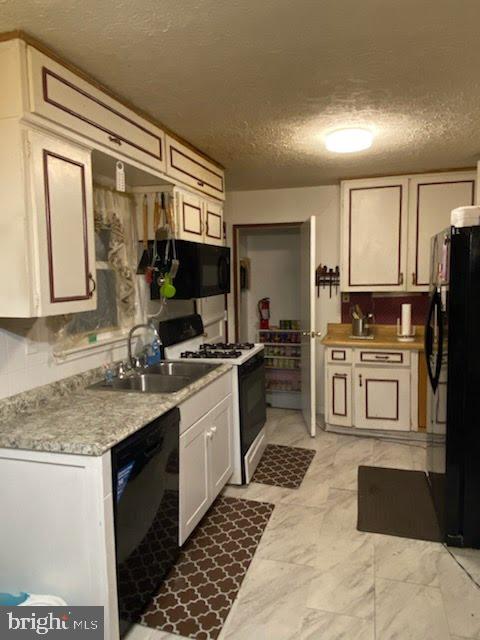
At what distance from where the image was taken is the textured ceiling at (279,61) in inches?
57.4

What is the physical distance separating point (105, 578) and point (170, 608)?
0.54 meters

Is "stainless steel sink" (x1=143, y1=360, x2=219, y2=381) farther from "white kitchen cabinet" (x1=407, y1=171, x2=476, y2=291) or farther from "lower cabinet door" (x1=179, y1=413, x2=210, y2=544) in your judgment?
"white kitchen cabinet" (x1=407, y1=171, x2=476, y2=291)

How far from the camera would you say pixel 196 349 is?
11.3ft

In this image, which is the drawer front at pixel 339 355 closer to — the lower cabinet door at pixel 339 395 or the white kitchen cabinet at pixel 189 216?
the lower cabinet door at pixel 339 395

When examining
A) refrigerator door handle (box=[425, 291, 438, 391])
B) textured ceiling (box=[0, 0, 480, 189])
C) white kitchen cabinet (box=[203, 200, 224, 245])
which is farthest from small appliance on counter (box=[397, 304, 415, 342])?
white kitchen cabinet (box=[203, 200, 224, 245])

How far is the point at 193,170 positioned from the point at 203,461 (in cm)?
178

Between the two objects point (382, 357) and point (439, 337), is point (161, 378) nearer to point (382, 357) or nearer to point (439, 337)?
point (439, 337)

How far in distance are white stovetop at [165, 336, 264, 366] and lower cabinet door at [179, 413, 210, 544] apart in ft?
1.64

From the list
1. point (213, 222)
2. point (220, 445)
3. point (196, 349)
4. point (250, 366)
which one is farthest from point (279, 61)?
point (196, 349)

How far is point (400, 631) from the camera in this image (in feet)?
5.74

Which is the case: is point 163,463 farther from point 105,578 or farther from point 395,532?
point 395,532

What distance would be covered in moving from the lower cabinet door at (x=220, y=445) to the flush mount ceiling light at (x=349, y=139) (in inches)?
66.1

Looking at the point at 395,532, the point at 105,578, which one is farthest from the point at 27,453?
the point at 395,532

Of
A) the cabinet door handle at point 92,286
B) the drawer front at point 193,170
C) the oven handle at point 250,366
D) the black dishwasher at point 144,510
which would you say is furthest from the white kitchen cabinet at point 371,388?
the cabinet door handle at point 92,286
